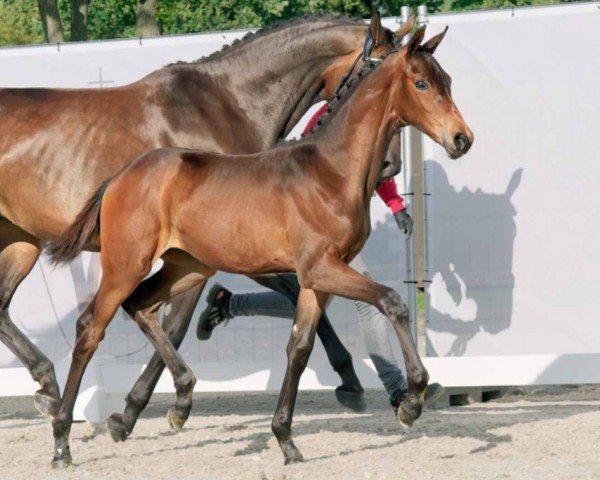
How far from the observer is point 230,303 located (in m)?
7.94

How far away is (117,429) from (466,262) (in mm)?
2303

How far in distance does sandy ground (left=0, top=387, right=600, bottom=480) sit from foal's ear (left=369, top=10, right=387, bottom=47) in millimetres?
1932

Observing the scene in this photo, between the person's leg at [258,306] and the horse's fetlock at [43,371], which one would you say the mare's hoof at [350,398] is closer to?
the person's leg at [258,306]

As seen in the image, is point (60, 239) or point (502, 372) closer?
point (60, 239)

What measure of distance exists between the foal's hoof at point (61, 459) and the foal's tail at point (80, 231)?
2.94 ft

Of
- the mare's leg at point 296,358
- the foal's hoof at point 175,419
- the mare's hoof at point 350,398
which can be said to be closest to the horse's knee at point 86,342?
the foal's hoof at point 175,419

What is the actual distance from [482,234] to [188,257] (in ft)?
6.74

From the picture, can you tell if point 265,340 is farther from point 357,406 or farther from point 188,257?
point 188,257

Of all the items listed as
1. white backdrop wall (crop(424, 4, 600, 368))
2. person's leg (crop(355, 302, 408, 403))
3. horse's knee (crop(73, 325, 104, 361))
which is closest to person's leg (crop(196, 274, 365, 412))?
person's leg (crop(355, 302, 408, 403))

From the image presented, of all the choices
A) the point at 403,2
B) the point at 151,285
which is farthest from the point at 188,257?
the point at 403,2

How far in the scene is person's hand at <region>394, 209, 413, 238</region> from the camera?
7.53 metres

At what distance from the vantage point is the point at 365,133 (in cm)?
620

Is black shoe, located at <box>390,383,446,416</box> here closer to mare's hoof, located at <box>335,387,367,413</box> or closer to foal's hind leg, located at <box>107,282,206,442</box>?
mare's hoof, located at <box>335,387,367,413</box>

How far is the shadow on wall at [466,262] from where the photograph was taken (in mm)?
8039
